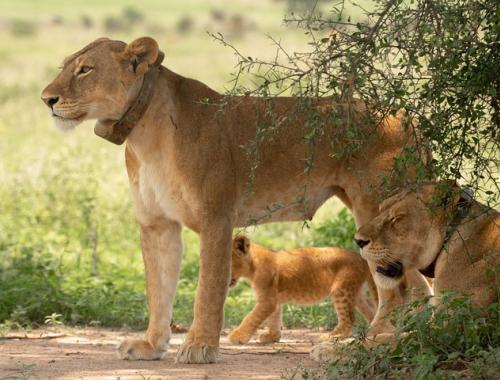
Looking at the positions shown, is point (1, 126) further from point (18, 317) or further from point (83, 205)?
point (18, 317)

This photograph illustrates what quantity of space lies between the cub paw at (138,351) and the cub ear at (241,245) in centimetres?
149

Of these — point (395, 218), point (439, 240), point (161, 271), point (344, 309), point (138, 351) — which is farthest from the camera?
point (344, 309)

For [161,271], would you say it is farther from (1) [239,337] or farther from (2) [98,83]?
(2) [98,83]

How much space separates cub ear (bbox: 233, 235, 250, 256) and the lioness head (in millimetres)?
1810

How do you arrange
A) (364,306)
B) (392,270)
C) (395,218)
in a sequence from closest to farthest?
1. (395,218)
2. (392,270)
3. (364,306)

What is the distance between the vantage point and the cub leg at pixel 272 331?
7.66m

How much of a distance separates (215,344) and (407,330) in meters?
1.30

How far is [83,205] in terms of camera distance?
11.0 meters

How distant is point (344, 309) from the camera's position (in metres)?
7.82

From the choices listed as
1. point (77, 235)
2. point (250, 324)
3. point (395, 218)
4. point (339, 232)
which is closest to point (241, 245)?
point (250, 324)

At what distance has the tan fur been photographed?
6355mm

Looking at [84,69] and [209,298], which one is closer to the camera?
[209,298]

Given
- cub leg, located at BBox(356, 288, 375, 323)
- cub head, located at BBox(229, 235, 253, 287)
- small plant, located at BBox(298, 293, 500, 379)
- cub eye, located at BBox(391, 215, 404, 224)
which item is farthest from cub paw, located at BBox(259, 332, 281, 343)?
small plant, located at BBox(298, 293, 500, 379)

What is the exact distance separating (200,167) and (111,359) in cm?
120
